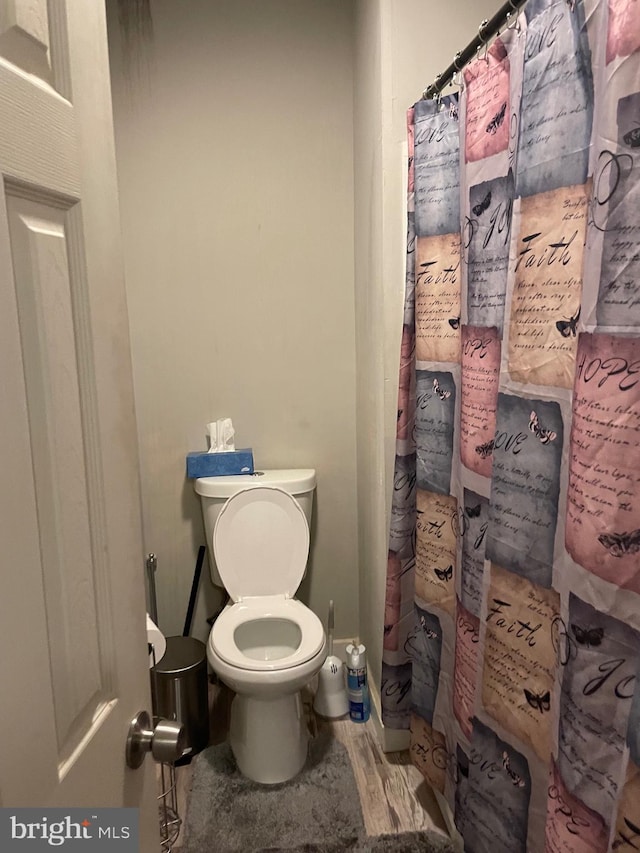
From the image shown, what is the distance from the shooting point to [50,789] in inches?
22.0

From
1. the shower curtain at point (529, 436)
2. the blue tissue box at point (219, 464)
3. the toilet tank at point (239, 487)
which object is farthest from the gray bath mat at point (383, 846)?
the blue tissue box at point (219, 464)

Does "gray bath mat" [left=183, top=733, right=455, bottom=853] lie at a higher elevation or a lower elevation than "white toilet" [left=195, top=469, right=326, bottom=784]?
lower

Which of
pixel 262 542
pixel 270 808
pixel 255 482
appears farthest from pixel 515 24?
pixel 270 808

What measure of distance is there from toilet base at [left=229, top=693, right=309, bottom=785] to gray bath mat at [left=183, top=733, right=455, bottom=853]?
4 cm

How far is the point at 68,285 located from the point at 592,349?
729mm

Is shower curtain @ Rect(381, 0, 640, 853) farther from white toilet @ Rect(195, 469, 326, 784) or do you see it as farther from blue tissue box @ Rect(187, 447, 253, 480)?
blue tissue box @ Rect(187, 447, 253, 480)

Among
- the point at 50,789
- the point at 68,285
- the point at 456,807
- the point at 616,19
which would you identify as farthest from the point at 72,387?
the point at 456,807

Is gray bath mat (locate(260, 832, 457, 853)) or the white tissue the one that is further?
the white tissue

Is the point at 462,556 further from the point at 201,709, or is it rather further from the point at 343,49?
the point at 343,49

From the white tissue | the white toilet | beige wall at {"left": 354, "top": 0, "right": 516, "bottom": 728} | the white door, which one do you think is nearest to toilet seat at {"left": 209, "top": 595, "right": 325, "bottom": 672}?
the white toilet

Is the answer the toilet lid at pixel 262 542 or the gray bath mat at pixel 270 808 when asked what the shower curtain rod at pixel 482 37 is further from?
the gray bath mat at pixel 270 808

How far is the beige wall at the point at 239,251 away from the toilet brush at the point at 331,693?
35cm

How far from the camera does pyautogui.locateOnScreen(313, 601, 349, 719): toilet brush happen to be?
217cm

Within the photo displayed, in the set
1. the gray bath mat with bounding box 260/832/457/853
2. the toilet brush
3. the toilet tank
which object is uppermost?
the toilet tank
